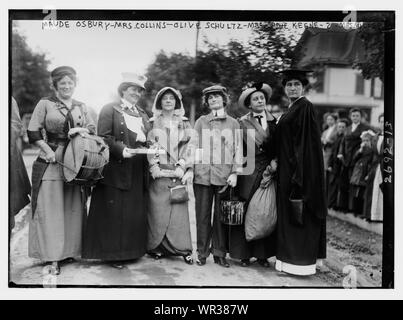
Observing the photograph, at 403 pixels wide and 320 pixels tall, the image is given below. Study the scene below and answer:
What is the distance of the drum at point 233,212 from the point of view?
4.81 m

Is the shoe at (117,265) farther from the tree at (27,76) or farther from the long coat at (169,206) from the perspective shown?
the tree at (27,76)

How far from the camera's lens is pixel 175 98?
487 centimetres

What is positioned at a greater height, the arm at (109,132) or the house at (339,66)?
the house at (339,66)

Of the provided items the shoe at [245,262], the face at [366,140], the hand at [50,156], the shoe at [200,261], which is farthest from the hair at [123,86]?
the face at [366,140]

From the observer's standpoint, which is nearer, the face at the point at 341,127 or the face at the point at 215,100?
the face at the point at 215,100

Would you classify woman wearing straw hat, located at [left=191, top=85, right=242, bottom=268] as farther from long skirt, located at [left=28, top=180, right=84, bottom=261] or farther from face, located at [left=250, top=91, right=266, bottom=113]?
long skirt, located at [left=28, top=180, right=84, bottom=261]

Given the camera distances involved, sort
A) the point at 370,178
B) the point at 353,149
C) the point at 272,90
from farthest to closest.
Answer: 1. the point at 353,149
2. the point at 370,178
3. the point at 272,90

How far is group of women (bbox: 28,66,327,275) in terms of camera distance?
15.7 ft

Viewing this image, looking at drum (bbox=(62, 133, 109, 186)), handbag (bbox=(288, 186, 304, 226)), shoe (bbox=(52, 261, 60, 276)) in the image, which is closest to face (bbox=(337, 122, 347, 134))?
handbag (bbox=(288, 186, 304, 226))

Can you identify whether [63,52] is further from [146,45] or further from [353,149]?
[353,149]

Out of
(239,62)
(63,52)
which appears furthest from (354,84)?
(63,52)

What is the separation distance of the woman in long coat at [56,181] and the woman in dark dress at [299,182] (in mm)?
1898

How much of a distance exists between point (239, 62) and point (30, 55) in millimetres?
2008

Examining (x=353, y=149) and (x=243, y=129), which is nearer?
(x=243, y=129)
